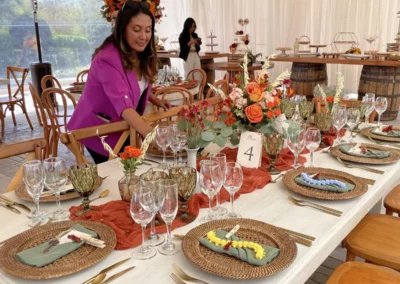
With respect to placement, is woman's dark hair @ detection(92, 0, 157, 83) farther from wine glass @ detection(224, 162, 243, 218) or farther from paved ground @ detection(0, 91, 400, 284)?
paved ground @ detection(0, 91, 400, 284)

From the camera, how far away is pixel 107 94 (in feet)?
6.42

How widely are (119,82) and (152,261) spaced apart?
1156 mm

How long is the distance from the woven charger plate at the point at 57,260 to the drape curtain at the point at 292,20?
22.5ft

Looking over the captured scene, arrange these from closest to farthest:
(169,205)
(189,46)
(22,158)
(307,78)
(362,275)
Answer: (169,205), (362,275), (22,158), (307,78), (189,46)

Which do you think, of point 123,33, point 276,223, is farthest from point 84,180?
point 123,33

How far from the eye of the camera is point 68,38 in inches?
354

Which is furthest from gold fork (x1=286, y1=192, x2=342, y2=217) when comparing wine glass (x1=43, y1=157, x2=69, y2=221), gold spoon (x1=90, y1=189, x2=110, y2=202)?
wine glass (x1=43, y1=157, x2=69, y2=221)

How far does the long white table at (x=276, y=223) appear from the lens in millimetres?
962

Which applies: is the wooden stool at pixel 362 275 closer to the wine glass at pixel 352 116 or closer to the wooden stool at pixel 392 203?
the wooden stool at pixel 392 203

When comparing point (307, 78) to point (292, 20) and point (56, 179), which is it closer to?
point (292, 20)

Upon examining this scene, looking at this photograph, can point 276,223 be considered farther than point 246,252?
Yes

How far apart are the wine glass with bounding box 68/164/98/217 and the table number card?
2.02 ft

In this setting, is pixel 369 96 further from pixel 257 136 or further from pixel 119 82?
pixel 119 82

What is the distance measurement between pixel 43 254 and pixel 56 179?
33 cm
